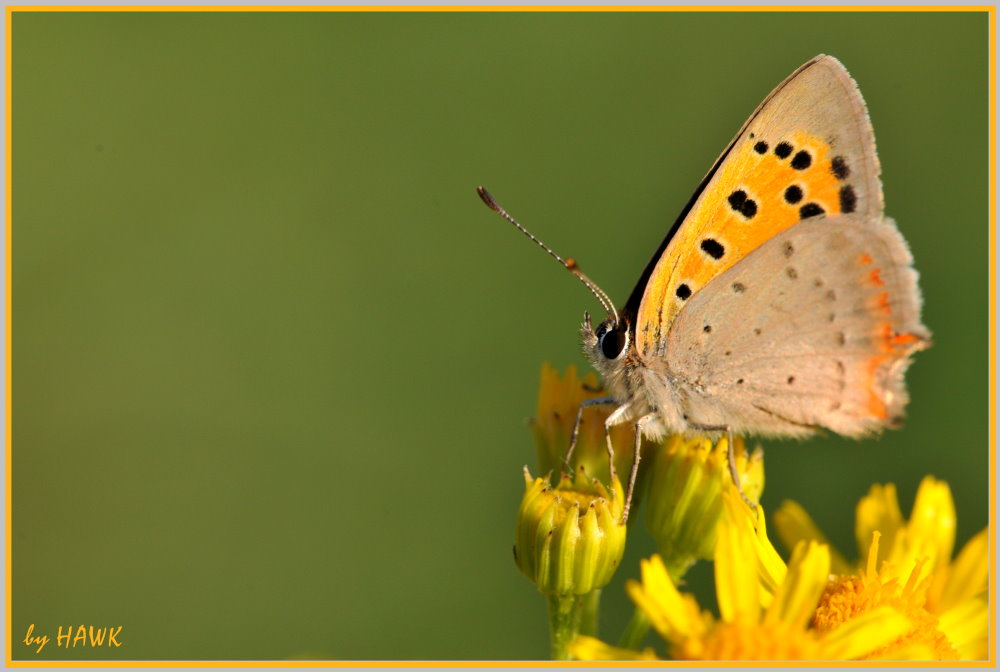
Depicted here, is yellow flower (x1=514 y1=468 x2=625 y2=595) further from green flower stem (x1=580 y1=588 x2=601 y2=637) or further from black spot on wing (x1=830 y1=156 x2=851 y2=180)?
black spot on wing (x1=830 y1=156 x2=851 y2=180)

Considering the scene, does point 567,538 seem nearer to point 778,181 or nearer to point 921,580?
point 921,580

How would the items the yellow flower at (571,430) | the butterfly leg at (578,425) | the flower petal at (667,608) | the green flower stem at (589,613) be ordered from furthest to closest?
1. the yellow flower at (571,430)
2. the butterfly leg at (578,425)
3. the green flower stem at (589,613)
4. the flower petal at (667,608)

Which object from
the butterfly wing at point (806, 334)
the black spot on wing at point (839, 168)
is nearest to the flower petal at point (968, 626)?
the butterfly wing at point (806, 334)

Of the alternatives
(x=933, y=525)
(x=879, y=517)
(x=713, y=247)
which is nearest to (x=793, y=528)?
(x=879, y=517)

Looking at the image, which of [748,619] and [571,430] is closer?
[748,619]

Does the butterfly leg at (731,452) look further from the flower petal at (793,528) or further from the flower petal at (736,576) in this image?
the flower petal at (793,528)

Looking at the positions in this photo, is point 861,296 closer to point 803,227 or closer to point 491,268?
point 803,227
